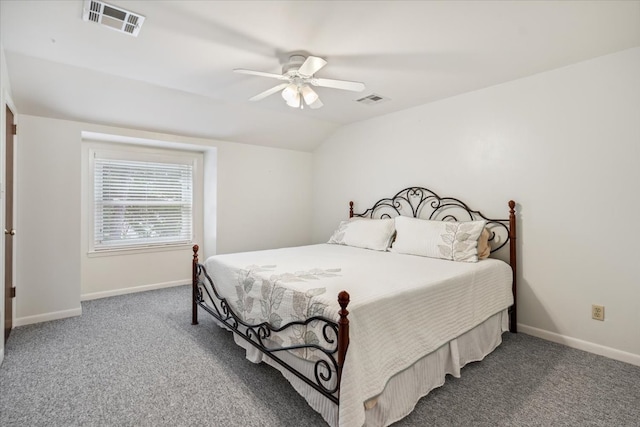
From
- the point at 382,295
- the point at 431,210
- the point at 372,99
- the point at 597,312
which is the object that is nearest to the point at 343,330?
the point at 382,295

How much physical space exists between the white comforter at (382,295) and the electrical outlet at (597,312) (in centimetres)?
57

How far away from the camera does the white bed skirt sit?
5.38 ft

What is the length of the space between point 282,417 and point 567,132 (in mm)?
3014

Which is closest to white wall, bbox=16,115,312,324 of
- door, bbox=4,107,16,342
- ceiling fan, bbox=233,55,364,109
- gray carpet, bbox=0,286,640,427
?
door, bbox=4,107,16,342

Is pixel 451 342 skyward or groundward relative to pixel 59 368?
skyward

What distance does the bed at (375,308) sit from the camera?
5.26 ft

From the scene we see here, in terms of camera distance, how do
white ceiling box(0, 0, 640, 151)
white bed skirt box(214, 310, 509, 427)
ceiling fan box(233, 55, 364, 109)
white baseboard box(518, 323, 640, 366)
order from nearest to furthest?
white bed skirt box(214, 310, 509, 427), white ceiling box(0, 0, 640, 151), ceiling fan box(233, 55, 364, 109), white baseboard box(518, 323, 640, 366)

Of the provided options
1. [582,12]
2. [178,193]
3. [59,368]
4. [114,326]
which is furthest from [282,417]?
[178,193]

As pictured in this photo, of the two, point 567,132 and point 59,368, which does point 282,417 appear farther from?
point 567,132

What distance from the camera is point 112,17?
197 cm

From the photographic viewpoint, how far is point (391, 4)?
6.07ft

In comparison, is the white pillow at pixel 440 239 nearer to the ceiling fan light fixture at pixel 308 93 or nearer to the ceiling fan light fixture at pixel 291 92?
the ceiling fan light fixture at pixel 308 93

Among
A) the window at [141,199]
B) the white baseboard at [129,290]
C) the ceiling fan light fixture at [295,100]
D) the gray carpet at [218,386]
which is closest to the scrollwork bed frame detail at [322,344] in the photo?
the gray carpet at [218,386]

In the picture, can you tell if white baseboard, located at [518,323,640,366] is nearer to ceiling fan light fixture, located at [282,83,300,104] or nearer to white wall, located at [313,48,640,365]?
white wall, located at [313,48,640,365]
